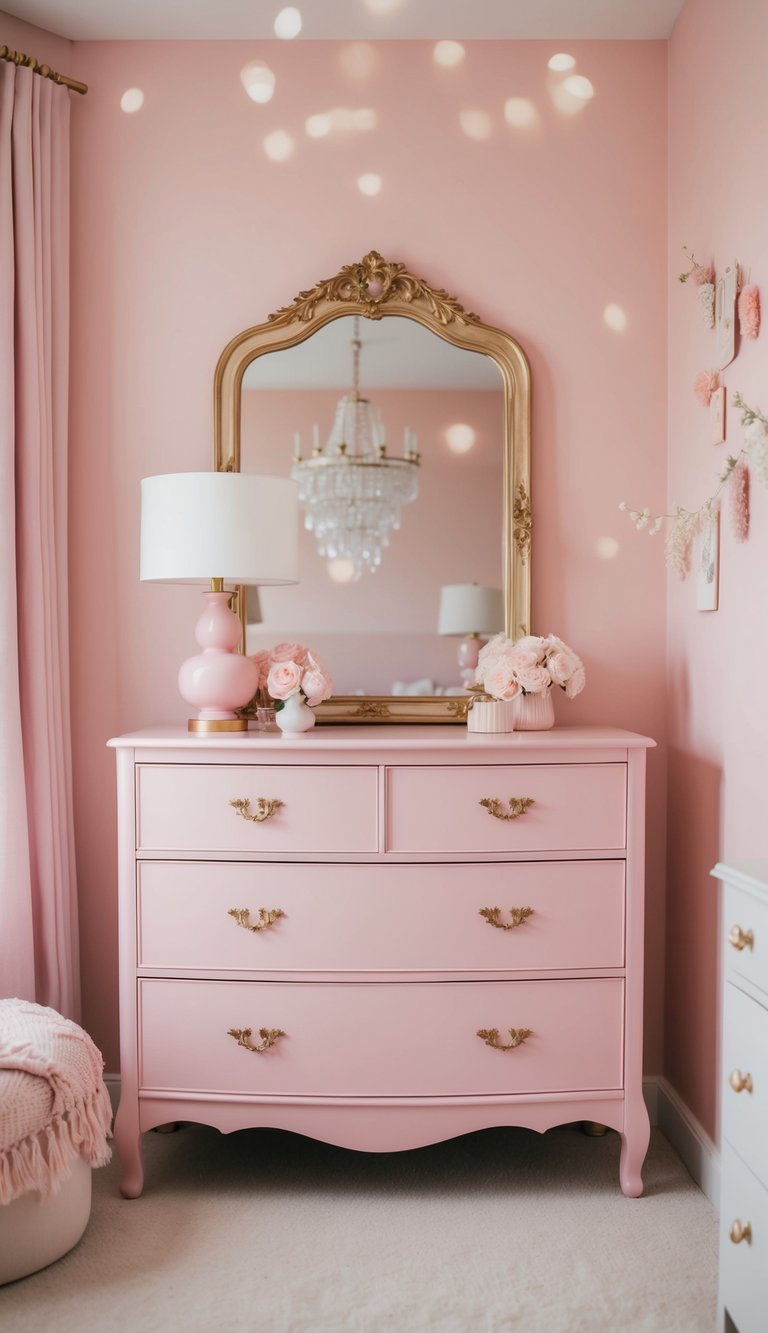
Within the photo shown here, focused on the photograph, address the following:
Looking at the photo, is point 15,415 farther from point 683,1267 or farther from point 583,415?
point 683,1267

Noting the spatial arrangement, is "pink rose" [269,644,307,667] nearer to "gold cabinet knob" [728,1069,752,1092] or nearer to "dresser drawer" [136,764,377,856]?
"dresser drawer" [136,764,377,856]

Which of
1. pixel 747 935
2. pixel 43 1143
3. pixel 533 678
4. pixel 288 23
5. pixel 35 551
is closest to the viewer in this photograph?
pixel 747 935

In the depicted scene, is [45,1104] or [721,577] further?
[721,577]

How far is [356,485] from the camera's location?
268 cm

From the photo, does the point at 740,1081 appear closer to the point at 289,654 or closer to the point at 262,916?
the point at 262,916

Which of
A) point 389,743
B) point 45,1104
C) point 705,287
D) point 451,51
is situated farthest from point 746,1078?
point 451,51

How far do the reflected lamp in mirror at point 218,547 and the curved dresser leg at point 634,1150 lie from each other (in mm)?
1288

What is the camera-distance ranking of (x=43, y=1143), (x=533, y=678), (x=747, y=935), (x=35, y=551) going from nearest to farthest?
(x=747, y=935)
(x=43, y=1143)
(x=533, y=678)
(x=35, y=551)

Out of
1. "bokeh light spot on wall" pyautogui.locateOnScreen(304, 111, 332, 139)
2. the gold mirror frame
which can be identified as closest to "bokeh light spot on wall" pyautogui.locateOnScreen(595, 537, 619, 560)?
the gold mirror frame

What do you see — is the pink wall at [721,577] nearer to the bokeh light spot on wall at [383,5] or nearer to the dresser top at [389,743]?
the dresser top at [389,743]

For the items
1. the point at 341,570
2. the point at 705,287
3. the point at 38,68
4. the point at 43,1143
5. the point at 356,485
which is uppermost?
the point at 38,68

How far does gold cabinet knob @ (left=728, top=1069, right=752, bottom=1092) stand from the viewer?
59.4 inches

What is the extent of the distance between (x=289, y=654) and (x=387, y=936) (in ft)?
2.40

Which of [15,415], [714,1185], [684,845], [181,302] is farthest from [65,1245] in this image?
[181,302]
